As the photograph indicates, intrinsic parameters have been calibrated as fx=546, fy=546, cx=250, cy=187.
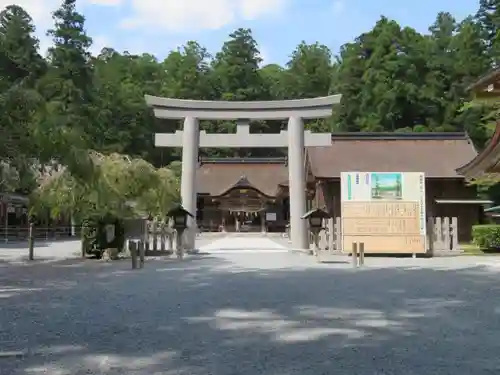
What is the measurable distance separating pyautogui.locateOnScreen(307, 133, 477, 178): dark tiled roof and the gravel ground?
1601 centimetres

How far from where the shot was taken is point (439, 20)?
4947 centimetres

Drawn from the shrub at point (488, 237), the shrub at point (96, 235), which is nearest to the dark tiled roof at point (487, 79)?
the shrub at point (488, 237)

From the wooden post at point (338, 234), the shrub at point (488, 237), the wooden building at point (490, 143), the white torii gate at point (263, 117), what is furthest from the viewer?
the white torii gate at point (263, 117)

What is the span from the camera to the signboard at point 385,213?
675 inches

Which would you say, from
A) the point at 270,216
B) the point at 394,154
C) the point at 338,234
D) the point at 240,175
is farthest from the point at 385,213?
the point at 240,175

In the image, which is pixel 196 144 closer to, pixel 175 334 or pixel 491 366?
pixel 175 334

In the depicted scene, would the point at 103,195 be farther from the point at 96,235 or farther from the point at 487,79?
the point at 487,79

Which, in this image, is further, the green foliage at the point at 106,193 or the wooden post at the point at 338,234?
the wooden post at the point at 338,234

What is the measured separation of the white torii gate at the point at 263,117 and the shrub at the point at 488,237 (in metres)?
6.04

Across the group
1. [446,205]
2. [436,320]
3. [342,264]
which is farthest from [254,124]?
[436,320]

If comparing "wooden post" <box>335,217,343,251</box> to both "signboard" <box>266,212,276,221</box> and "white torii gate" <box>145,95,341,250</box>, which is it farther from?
"signboard" <box>266,212,276,221</box>

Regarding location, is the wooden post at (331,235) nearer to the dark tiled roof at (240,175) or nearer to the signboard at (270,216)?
the dark tiled roof at (240,175)

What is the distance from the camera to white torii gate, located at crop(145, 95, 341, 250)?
816 inches

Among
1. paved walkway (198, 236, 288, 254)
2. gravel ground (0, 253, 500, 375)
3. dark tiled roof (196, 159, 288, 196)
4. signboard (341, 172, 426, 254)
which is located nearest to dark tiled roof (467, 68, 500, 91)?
signboard (341, 172, 426, 254)
